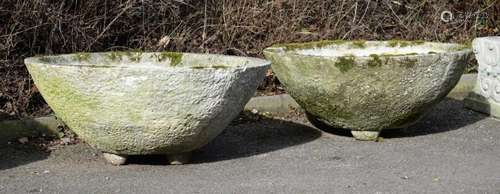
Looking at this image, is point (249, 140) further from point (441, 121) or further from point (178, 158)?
point (441, 121)

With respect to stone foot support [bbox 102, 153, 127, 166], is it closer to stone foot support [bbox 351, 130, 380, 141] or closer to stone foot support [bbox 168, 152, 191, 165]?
stone foot support [bbox 168, 152, 191, 165]

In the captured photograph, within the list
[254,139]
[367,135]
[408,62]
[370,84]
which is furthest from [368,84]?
[254,139]

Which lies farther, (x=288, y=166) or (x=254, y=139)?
(x=254, y=139)

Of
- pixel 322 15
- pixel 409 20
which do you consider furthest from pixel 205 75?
pixel 409 20

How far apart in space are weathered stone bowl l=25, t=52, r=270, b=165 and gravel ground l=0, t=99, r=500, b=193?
0.67 ft

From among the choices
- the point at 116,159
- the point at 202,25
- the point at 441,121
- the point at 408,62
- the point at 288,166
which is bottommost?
the point at 441,121

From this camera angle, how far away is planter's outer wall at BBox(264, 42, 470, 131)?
5.22m

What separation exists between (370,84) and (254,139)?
0.93m

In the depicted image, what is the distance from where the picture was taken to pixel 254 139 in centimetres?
568

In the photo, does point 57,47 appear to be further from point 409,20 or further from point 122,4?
point 409,20

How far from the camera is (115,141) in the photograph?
15.1 feet

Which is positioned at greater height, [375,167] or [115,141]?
[115,141]

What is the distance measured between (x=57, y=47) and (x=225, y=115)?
2.36 meters

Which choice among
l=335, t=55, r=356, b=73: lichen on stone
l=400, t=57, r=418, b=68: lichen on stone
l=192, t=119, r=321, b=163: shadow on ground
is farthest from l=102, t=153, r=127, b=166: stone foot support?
l=400, t=57, r=418, b=68: lichen on stone
